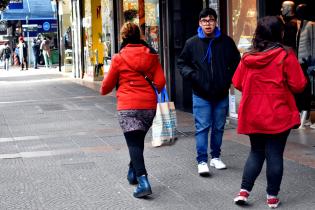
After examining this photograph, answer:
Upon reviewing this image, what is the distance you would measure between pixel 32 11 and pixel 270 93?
34.0m

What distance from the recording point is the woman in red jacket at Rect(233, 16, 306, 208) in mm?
5695

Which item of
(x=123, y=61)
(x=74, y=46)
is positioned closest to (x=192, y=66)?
(x=123, y=61)

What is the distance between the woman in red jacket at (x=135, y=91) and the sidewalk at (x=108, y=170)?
388 mm

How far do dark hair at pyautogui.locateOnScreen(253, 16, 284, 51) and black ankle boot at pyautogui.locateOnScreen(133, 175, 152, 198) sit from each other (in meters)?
1.67

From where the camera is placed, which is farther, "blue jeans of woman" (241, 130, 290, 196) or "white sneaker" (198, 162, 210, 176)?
"white sneaker" (198, 162, 210, 176)

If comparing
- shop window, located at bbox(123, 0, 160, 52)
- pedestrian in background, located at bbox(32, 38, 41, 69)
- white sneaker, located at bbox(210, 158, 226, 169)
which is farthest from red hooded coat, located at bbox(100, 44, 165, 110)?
pedestrian in background, located at bbox(32, 38, 41, 69)

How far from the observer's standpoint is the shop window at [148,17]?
14574mm

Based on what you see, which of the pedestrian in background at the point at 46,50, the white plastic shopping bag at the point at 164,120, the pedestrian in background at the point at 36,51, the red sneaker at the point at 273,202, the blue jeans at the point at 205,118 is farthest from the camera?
the pedestrian in background at the point at 36,51

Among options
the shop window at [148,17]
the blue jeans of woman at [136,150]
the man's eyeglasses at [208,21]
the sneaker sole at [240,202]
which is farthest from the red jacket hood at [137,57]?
the shop window at [148,17]

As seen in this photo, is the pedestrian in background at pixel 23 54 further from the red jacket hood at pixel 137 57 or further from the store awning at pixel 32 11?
the red jacket hood at pixel 137 57

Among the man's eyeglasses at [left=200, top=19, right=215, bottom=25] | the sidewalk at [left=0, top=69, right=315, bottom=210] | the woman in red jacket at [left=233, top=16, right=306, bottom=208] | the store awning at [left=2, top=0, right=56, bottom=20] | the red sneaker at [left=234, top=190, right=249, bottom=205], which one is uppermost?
the store awning at [left=2, top=0, right=56, bottom=20]

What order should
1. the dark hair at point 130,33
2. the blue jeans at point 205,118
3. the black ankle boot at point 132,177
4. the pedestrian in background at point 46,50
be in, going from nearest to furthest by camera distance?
the dark hair at point 130,33, the black ankle boot at point 132,177, the blue jeans at point 205,118, the pedestrian in background at point 46,50

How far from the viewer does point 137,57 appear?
636 centimetres

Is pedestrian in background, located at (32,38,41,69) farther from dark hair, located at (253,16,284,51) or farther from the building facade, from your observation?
dark hair, located at (253,16,284,51)
